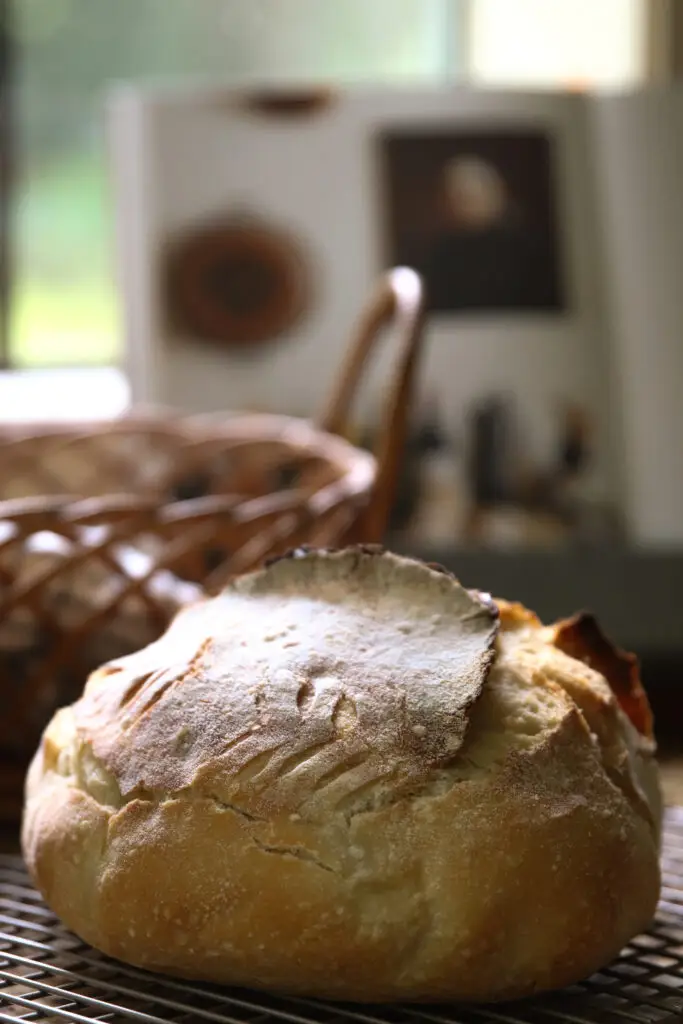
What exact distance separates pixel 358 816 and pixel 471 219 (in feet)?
5.45

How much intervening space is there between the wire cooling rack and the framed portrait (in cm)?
157

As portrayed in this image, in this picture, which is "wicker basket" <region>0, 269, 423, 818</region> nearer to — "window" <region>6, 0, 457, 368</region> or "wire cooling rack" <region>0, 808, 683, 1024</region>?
"wire cooling rack" <region>0, 808, 683, 1024</region>

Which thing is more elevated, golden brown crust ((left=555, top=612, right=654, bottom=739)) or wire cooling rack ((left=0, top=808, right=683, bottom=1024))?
golden brown crust ((left=555, top=612, right=654, bottom=739))

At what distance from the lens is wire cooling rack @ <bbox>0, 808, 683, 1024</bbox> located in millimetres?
565

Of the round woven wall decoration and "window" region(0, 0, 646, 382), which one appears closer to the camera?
the round woven wall decoration

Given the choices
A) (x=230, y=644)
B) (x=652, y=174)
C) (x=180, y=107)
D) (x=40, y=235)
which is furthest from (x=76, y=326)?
(x=230, y=644)

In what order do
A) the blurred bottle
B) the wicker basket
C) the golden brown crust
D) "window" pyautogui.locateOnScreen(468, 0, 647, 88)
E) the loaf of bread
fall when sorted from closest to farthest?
the loaf of bread
the golden brown crust
the wicker basket
the blurred bottle
"window" pyautogui.locateOnScreen(468, 0, 647, 88)

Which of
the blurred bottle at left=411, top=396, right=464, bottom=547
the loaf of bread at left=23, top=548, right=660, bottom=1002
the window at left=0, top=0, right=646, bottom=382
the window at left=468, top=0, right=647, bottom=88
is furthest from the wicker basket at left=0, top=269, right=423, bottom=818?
the window at left=0, top=0, right=646, bottom=382

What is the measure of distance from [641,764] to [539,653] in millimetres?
76

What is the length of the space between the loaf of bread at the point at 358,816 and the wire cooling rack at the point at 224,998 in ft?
0.04

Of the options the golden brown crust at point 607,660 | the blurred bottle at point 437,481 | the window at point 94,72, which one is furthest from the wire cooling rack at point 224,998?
the window at point 94,72

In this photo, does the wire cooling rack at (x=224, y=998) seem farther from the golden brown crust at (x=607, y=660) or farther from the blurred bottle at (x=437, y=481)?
the blurred bottle at (x=437, y=481)

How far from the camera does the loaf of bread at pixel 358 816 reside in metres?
0.56

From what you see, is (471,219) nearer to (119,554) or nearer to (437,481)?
(437,481)
